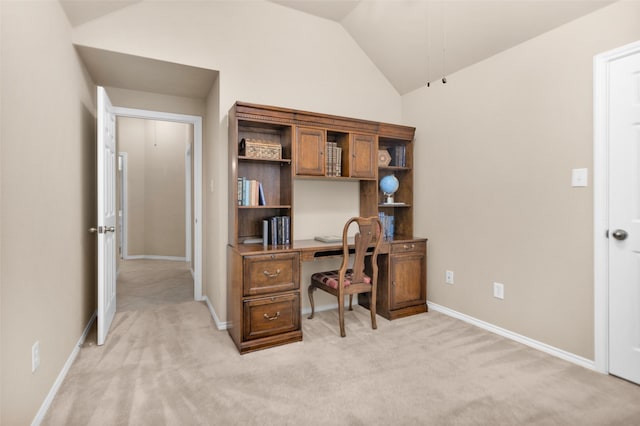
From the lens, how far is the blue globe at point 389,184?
362 centimetres

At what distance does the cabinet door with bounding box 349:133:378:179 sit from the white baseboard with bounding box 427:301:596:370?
1576 mm

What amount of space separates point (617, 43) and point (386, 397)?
106 inches

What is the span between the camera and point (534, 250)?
8.67 ft

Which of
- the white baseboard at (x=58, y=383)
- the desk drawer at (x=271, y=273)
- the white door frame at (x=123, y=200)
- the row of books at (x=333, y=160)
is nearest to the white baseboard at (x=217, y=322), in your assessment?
the desk drawer at (x=271, y=273)

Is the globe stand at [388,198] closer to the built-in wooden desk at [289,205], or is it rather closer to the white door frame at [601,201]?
the built-in wooden desk at [289,205]

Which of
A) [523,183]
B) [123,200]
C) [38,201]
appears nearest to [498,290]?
[523,183]

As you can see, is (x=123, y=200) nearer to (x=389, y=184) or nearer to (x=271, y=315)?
(x=271, y=315)

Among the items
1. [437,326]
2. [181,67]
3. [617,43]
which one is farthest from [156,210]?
[617,43]

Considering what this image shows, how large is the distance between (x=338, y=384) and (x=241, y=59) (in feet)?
9.28

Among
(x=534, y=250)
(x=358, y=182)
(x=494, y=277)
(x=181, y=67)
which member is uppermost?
(x=181, y=67)

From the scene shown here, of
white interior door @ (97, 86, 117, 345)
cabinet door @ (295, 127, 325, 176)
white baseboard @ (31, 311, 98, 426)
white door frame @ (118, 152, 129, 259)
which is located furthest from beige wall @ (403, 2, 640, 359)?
white door frame @ (118, 152, 129, 259)

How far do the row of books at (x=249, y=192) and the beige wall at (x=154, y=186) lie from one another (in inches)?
166

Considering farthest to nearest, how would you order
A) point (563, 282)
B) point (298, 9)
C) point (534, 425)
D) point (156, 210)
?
point (156, 210) < point (298, 9) < point (563, 282) < point (534, 425)

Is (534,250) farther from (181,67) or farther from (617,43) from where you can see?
(181,67)
